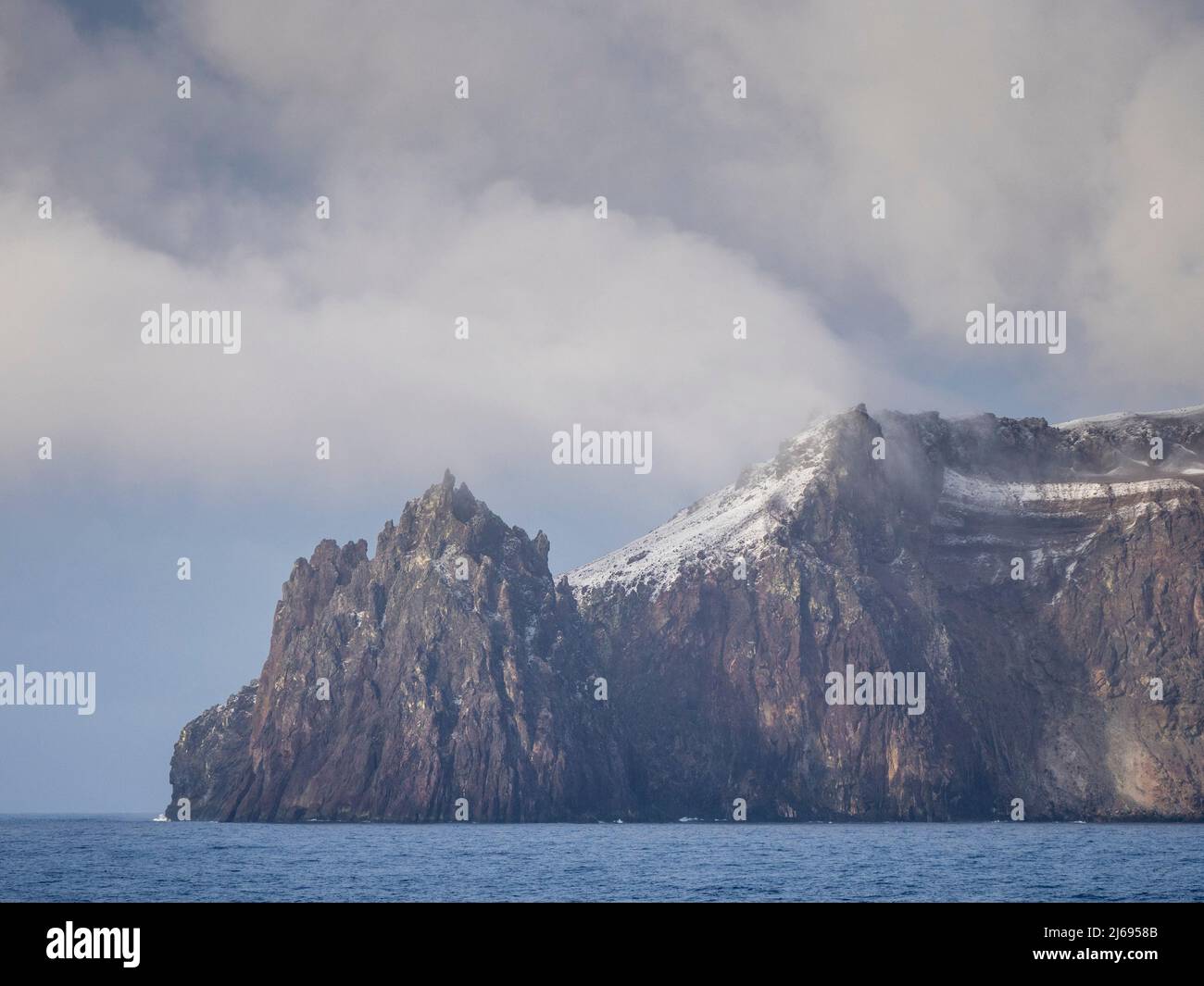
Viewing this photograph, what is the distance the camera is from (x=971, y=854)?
13488cm

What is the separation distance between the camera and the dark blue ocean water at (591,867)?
8981 cm

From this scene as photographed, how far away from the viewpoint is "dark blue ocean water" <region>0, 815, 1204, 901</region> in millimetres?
89812

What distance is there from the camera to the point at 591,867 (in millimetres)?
112438
